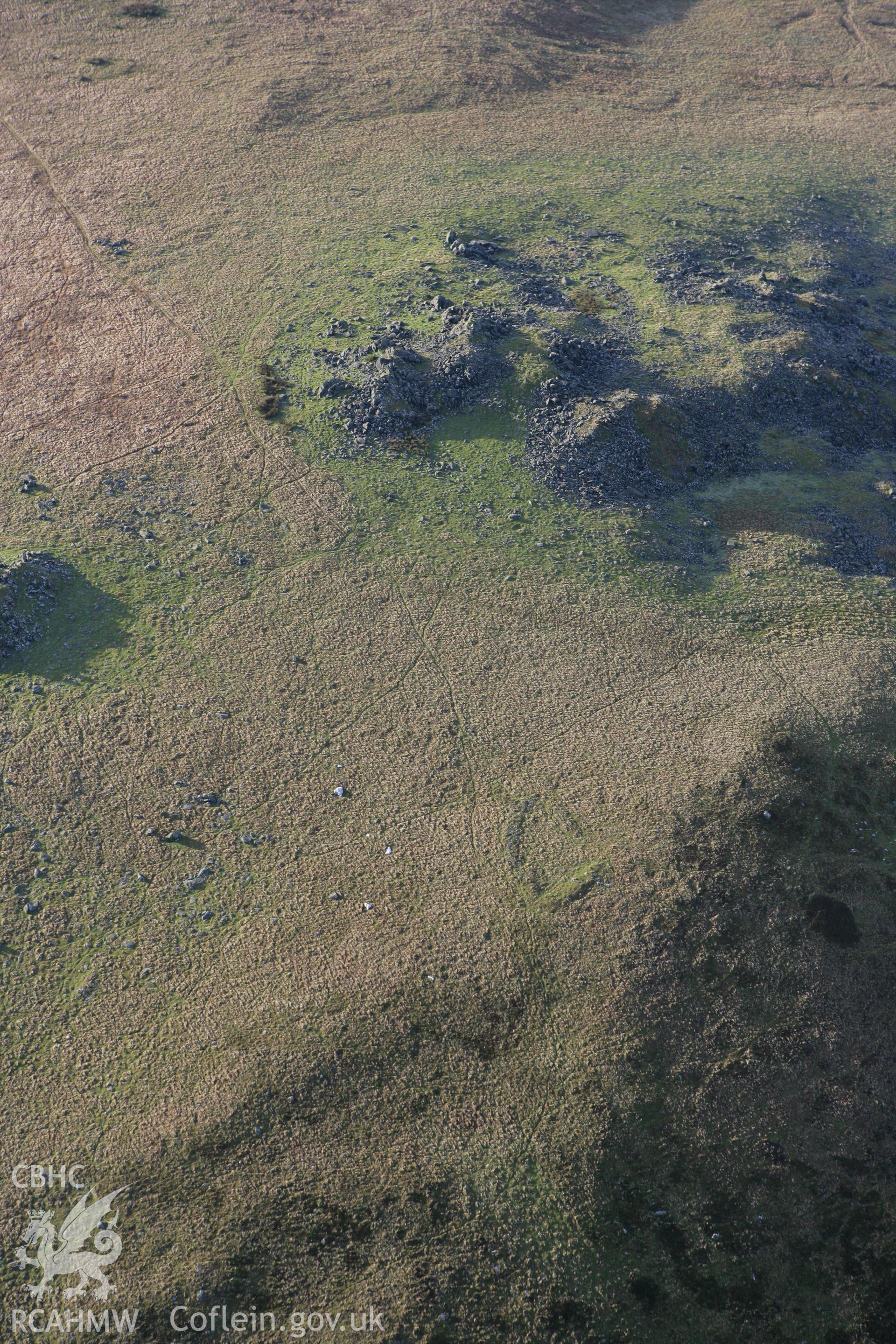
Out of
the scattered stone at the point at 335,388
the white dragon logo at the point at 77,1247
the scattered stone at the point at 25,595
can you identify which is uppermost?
the scattered stone at the point at 335,388

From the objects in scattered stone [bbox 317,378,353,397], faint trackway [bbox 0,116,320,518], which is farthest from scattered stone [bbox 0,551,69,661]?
scattered stone [bbox 317,378,353,397]

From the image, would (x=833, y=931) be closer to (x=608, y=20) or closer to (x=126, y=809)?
(x=126, y=809)

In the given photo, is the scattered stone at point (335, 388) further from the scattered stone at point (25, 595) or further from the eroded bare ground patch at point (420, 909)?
the scattered stone at point (25, 595)

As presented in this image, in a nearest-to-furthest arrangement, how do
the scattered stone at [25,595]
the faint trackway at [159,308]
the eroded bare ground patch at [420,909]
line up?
the eroded bare ground patch at [420,909] < the scattered stone at [25,595] < the faint trackway at [159,308]

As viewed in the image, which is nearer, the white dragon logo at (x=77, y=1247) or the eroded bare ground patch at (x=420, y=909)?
the white dragon logo at (x=77, y=1247)

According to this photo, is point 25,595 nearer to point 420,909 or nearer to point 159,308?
point 420,909

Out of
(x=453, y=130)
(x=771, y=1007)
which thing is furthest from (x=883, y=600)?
(x=453, y=130)

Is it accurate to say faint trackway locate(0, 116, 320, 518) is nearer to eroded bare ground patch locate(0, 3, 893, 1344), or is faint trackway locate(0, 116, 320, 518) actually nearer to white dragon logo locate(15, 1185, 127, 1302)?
eroded bare ground patch locate(0, 3, 893, 1344)

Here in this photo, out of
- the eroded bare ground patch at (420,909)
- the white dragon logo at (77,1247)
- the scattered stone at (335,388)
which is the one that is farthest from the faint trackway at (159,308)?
the white dragon logo at (77,1247)
